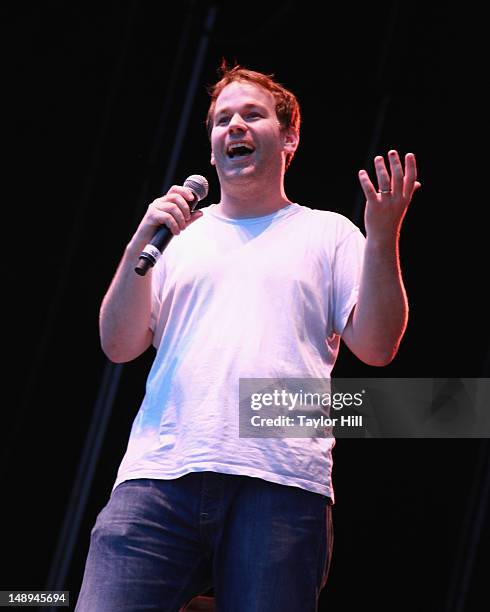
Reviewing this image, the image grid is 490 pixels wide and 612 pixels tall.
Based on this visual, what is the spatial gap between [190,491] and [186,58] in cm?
176

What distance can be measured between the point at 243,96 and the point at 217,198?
896mm

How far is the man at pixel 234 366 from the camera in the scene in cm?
135

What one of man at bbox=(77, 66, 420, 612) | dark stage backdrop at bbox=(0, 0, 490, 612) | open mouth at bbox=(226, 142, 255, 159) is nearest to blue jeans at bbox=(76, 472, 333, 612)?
man at bbox=(77, 66, 420, 612)

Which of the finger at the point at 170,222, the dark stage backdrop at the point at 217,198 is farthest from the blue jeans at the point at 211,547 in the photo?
the dark stage backdrop at the point at 217,198

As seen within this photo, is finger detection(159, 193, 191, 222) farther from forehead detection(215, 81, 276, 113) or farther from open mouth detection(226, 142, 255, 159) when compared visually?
forehead detection(215, 81, 276, 113)

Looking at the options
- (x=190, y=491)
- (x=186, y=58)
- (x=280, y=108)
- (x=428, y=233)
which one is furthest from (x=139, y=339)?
(x=428, y=233)

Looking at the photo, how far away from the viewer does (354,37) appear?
9.66 ft

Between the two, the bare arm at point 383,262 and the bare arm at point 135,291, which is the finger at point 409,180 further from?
the bare arm at point 135,291

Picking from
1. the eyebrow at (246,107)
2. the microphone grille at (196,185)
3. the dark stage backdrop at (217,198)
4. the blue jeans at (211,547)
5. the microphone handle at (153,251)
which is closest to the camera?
the blue jeans at (211,547)

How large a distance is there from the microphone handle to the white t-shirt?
14 centimetres

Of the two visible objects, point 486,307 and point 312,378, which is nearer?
point 312,378

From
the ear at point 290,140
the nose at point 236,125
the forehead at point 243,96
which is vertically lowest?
the nose at point 236,125

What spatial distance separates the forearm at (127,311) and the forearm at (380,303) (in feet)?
1.38

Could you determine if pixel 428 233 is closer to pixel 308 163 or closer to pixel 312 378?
pixel 308 163
